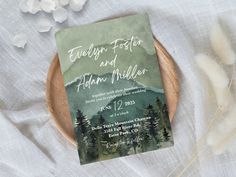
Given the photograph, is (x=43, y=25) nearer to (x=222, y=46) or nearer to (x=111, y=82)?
(x=111, y=82)

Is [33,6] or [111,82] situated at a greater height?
[33,6]

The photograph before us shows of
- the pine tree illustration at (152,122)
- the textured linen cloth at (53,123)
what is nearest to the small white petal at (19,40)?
the textured linen cloth at (53,123)

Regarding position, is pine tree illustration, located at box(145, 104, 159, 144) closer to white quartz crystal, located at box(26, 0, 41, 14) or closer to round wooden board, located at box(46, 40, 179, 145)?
round wooden board, located at box(46, 40, 179, 145)

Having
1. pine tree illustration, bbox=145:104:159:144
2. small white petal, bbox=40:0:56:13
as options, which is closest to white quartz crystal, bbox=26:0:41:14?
small white petal, bbox=40:0:56:13

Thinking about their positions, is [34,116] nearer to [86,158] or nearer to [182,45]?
[86,158]

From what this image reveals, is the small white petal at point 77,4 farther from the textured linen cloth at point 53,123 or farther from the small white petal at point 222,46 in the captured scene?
the small white petal at point 222,46

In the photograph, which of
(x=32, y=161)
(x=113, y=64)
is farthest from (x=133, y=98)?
(x=32, y=161)

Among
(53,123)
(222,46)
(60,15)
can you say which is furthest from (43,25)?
(222,46)
